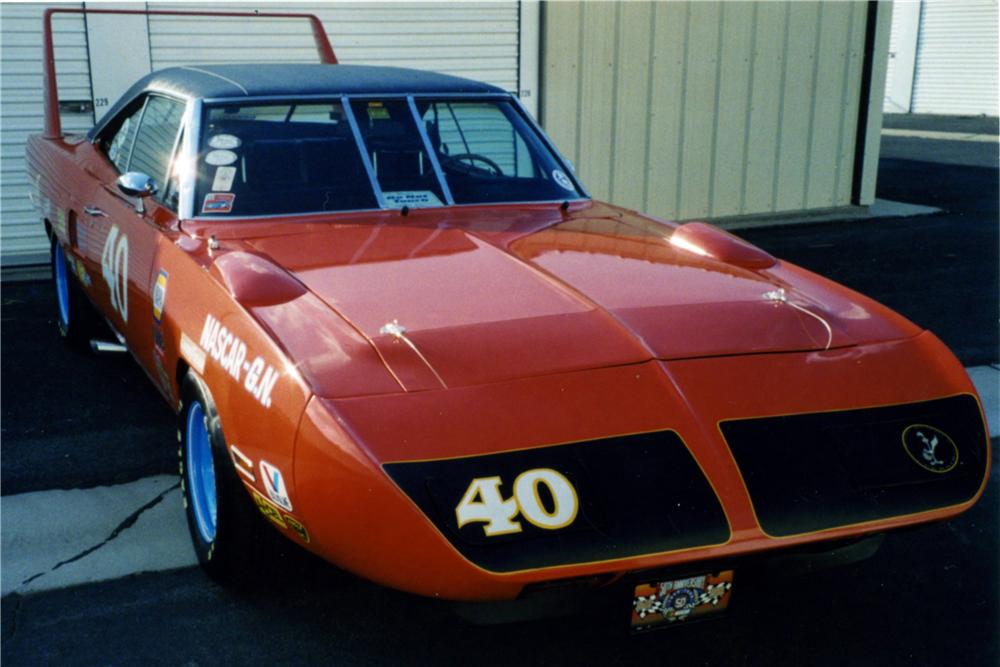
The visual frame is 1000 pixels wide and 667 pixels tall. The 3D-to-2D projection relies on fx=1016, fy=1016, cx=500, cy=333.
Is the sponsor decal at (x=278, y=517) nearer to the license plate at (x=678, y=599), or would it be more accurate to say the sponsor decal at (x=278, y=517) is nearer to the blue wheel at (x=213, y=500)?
the blue wheel at (x=213, y=500)

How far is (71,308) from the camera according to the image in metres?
5.30

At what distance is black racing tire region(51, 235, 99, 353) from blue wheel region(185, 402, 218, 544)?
2364mm

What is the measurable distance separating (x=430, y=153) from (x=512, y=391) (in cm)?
173

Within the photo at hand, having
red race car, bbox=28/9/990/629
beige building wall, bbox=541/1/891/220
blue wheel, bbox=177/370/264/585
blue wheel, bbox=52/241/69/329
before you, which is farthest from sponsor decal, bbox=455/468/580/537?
beige building wall, bbox=541/1/891/220

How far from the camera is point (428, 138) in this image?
3.88 metres

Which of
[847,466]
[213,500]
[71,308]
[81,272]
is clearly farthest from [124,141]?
[847,466]

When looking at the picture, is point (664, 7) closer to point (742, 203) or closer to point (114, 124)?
point (742, 203)

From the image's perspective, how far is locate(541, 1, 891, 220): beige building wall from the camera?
8.77 m

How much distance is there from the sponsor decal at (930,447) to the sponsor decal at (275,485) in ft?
4.84

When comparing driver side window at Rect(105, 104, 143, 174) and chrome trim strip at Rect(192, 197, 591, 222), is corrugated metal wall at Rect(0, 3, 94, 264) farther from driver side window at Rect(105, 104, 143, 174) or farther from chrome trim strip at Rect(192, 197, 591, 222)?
chrome trim strip at Rect(192, 197, 591, 222)

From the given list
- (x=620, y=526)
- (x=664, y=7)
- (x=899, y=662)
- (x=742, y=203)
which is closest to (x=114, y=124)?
(x=620, y=526)

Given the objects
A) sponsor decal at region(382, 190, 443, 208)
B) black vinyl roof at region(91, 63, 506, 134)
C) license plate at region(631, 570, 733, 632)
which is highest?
black vinyl roof at region(91, 63, 506, 134)

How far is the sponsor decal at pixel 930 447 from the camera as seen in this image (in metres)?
2.45

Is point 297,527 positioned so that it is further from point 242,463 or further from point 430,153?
point 430,153
